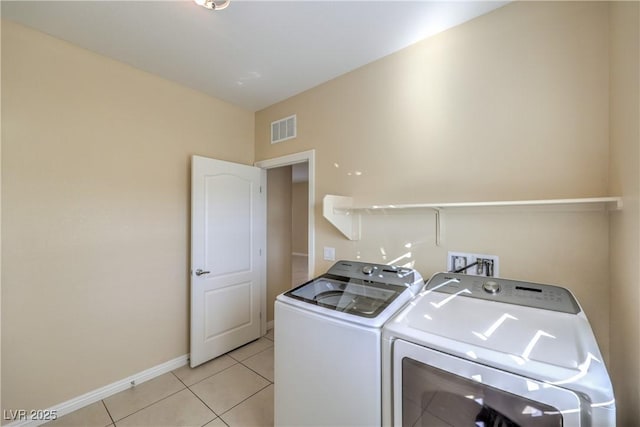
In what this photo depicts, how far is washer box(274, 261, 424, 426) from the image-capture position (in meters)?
1.13

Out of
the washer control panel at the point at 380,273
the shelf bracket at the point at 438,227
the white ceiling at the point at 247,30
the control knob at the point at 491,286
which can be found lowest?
the washer control panel at the point at 380,273

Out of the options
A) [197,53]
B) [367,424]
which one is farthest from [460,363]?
[197,53]

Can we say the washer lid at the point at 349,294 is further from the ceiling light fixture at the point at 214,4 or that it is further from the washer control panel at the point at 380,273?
the ceiling light fixture at the point at 214,4

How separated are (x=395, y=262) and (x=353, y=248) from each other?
1.20 feet

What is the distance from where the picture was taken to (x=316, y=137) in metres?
2.39

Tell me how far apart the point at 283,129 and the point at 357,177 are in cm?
109

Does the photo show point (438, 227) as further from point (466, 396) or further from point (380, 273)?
point (466, 396)

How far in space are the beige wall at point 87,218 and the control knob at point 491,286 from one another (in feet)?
8.01

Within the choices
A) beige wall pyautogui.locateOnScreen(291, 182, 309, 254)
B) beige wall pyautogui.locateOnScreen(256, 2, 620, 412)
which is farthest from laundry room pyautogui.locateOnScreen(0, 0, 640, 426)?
beige wall pyautogui.locateOnScreen(291, 182, 309, 254)

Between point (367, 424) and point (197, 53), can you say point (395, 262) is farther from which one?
point (197, 53)

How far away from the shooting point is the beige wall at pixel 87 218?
65.6 inches

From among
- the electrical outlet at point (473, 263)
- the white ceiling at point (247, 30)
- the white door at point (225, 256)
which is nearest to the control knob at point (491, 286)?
the electrical outlet at point (473, 263)

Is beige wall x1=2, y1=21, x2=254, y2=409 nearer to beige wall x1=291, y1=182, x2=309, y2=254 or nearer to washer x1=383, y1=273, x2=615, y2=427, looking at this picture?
washer x1=383, y1=273, x2=615, y2=427

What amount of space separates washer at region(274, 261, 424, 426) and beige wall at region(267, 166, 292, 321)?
1.76 meters
